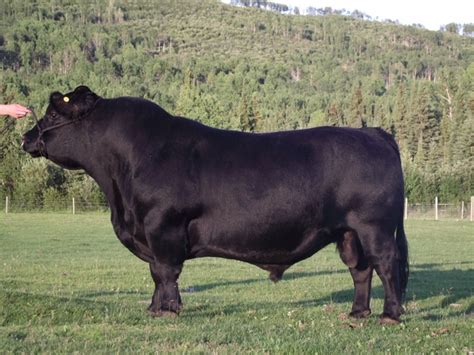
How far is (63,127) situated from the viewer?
952 cm

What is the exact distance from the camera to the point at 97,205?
66.3 metres

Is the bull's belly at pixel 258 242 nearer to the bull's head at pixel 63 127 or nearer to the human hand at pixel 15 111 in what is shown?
the bull's head at pixel 63 127

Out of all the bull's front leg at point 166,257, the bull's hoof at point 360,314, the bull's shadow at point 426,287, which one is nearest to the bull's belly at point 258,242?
the bull's front leg at point 166,257

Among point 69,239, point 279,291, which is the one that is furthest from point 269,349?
point 69,239

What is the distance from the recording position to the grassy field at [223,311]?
7215 millimetres

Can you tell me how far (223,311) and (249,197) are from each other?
1.85 m

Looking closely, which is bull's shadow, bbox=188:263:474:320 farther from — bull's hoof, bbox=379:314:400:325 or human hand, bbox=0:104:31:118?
human hand, bbox=0:104:31:118

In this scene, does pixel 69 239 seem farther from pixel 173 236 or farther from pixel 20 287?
pixel 173 236

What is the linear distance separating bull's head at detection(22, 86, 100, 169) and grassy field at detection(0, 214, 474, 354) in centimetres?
175

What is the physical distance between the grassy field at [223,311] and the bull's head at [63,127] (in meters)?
1.75

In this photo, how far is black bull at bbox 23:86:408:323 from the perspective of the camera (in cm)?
877

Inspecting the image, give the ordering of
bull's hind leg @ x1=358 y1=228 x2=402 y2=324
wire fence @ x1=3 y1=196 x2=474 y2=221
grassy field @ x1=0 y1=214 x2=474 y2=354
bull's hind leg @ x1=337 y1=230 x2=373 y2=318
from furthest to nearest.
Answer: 1. wire fence @ x1=3 y1=196 x2=474 y2=221
2. bull's hind leg @ x1=337 y1=230 x2=373 y2=318
3. bull's hind leg @ x1=358 y1=228 x2=402 y2=324
4. grassy field @ x1=0 y1=214 x2=474 y2=354

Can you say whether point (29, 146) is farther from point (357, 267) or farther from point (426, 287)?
point (426, 287)

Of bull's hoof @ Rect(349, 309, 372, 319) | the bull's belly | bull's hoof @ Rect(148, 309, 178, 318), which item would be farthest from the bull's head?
bull's hoof @ Rect(349, 309, 372, 319)
